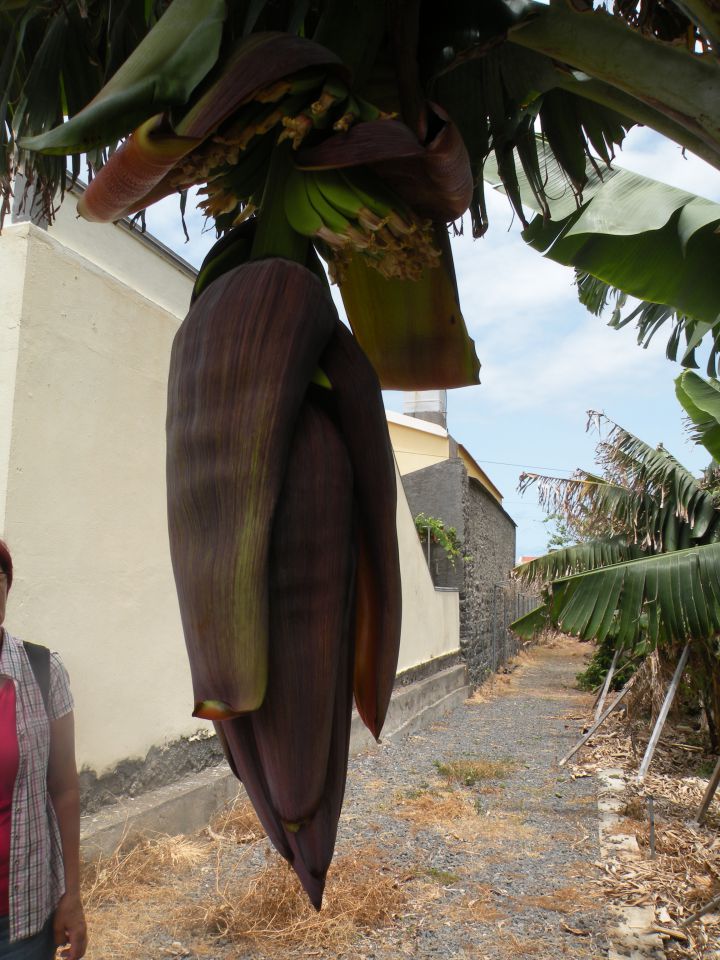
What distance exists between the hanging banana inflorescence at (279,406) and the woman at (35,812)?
1.52 meters

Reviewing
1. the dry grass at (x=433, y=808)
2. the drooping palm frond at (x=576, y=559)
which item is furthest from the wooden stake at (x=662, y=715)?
the dry grass at (x=433, y=808)

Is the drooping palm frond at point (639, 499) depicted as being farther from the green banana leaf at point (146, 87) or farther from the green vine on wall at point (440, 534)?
the green banana leaf at point (146, 87)

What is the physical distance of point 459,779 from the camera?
6.43 m

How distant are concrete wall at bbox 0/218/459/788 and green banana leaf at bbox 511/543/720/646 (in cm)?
274

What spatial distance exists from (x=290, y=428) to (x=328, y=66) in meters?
0.25

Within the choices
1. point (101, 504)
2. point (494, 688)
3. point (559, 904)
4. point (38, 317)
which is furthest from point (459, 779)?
point (494, 688)

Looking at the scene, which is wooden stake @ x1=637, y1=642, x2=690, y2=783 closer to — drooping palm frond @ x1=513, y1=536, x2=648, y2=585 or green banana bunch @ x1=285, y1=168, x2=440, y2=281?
drooping palm frond @ x1=513, y1=536, x2=648, y2=585

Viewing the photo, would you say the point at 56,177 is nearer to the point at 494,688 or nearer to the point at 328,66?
the point at 328,66

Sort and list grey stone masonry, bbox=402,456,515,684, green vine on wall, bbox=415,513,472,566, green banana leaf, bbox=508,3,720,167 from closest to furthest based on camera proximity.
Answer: green banana leaf, bbox=508,3,720,167 → green vine on wall, bbox=415,513,472,566 → grey stone masonry, bbox=402,456,515,684

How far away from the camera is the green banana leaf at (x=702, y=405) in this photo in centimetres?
480

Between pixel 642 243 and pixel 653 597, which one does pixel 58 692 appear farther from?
pixel 653 597

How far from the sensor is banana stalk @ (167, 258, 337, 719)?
380 millimetres

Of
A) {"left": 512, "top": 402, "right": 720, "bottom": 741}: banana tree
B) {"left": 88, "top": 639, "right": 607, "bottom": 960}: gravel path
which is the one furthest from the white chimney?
{"left": 88, "top": 639, "right": 607, "bottom": 960}: gravel path

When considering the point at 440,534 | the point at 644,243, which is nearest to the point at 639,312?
the point at 644,243
